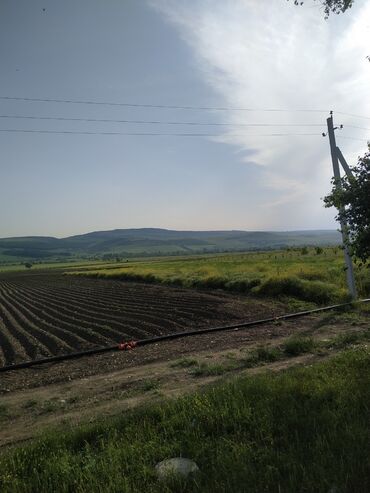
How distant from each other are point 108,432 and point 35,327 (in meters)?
13.5

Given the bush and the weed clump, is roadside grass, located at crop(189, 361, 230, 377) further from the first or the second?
the bush

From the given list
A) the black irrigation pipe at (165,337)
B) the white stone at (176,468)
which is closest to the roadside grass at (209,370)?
the black irrigation pipe at (165,337)

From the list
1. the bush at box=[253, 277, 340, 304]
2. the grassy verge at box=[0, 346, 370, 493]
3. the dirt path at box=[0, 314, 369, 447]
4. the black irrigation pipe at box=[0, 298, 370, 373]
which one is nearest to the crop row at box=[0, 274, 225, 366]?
the black irrigation pipe at box=[0, 298, 370, 373]

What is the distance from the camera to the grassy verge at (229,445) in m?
3.64

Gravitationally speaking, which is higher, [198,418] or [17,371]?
[198,418]

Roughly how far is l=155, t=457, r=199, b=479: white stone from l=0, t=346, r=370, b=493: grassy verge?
0.32 ft

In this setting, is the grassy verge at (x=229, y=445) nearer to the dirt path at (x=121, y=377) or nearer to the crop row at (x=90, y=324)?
the dirt path at (x=121, y=377)

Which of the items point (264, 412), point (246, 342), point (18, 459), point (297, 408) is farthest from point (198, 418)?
point (246, 342)

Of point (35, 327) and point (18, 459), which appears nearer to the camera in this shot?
point (18, 459)

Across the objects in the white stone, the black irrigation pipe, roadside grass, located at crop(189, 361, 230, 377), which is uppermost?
the white stone

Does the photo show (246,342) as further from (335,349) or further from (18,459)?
(18,459)

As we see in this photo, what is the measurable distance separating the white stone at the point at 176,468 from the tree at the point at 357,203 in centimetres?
657

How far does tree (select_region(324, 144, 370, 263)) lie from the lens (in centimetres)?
880

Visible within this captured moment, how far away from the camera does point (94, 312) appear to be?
20484mm
